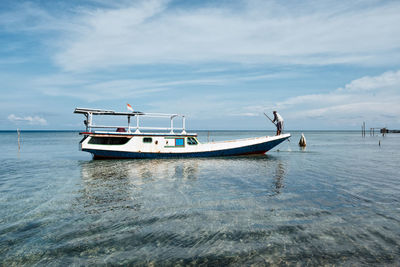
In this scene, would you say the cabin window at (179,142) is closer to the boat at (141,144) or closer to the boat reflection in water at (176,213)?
the boat at (141,144)

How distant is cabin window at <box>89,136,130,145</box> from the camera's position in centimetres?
2320

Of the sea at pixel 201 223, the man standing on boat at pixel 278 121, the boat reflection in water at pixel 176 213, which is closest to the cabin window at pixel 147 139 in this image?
the boat reflection in water at pixel 176 213

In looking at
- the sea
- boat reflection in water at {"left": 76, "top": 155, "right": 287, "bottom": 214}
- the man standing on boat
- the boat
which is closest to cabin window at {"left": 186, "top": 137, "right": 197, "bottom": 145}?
the boat

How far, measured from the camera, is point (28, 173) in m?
17.5

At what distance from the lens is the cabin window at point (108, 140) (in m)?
23.2

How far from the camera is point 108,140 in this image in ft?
77.8

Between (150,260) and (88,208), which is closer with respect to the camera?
(150,260)

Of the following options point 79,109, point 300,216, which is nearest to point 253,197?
point 300,216

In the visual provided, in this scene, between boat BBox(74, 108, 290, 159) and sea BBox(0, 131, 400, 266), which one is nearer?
sea BBox(0, 131, 400, 266)

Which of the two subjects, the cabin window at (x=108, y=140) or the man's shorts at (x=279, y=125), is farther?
the man's shorts at (x=279, y=125)

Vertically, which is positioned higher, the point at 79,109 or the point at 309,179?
the point at 79,109

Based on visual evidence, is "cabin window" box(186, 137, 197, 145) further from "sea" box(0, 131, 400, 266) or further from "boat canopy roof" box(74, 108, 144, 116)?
"sea" box(0, 131, 400, 266)

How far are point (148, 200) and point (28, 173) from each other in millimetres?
12291

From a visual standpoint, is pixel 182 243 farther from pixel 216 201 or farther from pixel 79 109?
pixel 79 109
